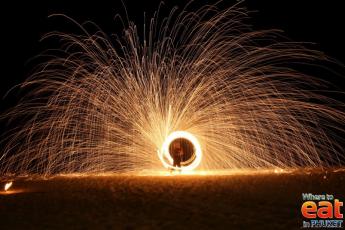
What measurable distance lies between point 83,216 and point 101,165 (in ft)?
33.8

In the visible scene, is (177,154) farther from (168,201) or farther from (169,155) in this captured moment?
(168,201)

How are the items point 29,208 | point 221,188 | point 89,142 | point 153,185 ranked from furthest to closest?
point 89,142
point 153,185
point 221,188
point 29,208

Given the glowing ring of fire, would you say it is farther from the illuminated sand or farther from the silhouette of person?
the illuminated sand

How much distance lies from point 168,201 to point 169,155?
7.36 metres

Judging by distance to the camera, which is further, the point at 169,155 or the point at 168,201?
the point at 169,155

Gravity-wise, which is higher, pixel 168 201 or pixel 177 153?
pixel 177 153

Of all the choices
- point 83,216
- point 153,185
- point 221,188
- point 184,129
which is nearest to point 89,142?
point 184,129

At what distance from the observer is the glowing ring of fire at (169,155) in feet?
65.6

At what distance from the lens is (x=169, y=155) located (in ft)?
66.8

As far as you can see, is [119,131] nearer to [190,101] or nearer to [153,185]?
[190,101]

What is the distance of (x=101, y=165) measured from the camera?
861 inches

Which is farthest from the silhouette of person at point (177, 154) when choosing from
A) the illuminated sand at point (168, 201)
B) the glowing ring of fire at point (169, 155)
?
the illuminated sand at point (168, 201)

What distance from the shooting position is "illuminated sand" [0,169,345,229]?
35.4 ft

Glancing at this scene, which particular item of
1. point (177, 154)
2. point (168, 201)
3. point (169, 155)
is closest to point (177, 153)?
point (177, 154)
